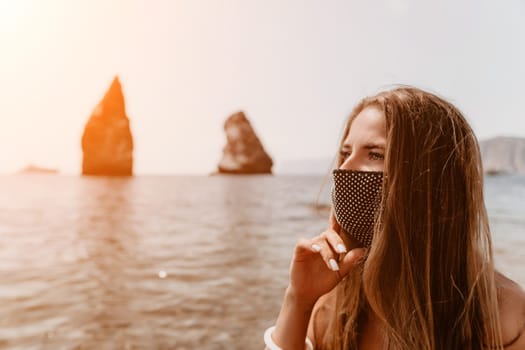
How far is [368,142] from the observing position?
2.38 m

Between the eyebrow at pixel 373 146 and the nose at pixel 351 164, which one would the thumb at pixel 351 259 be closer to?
the nose at pixel 351 164

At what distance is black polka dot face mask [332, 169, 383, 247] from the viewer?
2.36m

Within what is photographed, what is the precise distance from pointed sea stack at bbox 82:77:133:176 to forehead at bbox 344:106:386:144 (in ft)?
447

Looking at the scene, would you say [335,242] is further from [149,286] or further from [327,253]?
[149,286]

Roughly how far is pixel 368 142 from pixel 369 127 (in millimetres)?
83

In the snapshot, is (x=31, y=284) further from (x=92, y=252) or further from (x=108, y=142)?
(x=108, y=142)

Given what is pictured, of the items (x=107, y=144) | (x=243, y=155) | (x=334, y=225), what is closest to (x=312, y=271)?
(x=334, y=225)

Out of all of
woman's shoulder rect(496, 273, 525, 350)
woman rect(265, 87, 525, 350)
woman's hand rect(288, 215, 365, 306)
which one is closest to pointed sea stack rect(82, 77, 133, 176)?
woman's hand rect(288, 215, 365, 306)

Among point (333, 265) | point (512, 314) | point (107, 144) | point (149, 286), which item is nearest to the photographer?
point (512, 314)

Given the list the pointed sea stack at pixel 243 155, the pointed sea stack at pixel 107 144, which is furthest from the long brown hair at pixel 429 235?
the pointed sea stack at pixel 107 144

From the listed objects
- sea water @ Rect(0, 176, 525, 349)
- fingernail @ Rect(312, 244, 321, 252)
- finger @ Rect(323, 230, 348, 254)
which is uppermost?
finger @ Rect(323, 230, 348, 254)

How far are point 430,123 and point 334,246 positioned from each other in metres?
0.78

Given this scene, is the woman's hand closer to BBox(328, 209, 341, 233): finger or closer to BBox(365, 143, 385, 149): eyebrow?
BBox(328, 209, 341, 233): finger

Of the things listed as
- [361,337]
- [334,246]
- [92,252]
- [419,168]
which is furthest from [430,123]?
[92,252]
